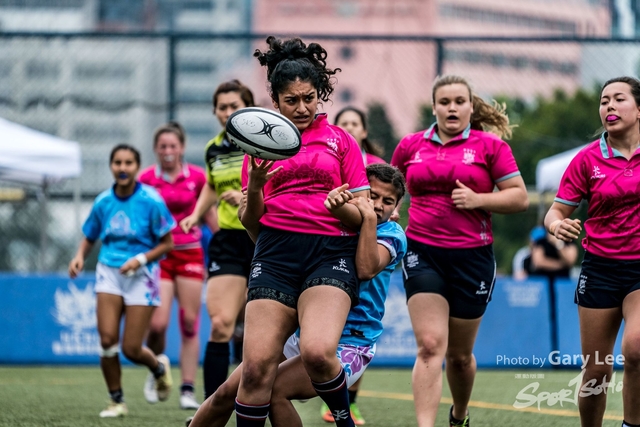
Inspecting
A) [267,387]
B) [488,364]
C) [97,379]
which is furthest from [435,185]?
[488,364]

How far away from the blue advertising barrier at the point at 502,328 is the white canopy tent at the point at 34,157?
4.58 meters

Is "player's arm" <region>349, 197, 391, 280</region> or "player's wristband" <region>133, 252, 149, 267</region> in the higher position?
"player's arm" <region>349, 197, 391, 280</region>

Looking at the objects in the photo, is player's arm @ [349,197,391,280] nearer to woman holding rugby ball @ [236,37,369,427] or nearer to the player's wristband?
woman holding rugby ball @ [236,37,369,427]

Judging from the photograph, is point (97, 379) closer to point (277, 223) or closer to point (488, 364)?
point (488, 364)

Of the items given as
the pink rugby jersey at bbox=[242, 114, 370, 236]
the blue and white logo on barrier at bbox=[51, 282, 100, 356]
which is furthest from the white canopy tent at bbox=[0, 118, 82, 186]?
the pink rugby jersey at bbox=[242, 114, 370, 236]

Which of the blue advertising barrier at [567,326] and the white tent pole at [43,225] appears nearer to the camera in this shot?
the blue advertising barrier at [567,326]

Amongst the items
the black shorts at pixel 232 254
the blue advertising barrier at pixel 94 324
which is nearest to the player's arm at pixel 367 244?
the black shorts at pixel 232 254

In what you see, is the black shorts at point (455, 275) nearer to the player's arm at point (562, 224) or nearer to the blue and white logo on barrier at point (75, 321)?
the player's arm at point (562, 224)

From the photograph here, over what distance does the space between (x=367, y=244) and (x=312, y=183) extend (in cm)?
38

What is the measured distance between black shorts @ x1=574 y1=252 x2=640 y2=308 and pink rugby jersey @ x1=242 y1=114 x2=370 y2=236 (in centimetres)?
138

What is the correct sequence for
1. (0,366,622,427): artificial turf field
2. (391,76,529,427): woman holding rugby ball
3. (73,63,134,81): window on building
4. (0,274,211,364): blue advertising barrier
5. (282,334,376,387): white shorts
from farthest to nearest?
(73,63,134,81): window on building < (0,274,211,364): blue advertising barrier < (0,366,622,427): artificial turf field < (391,76,529,427): woman holding rugby ball < (282,334,376,387): white shorts

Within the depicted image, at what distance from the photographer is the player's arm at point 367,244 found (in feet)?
15.6

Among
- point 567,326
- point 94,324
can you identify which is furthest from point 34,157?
point 567,326

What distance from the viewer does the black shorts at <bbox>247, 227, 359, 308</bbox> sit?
4.67 meters
